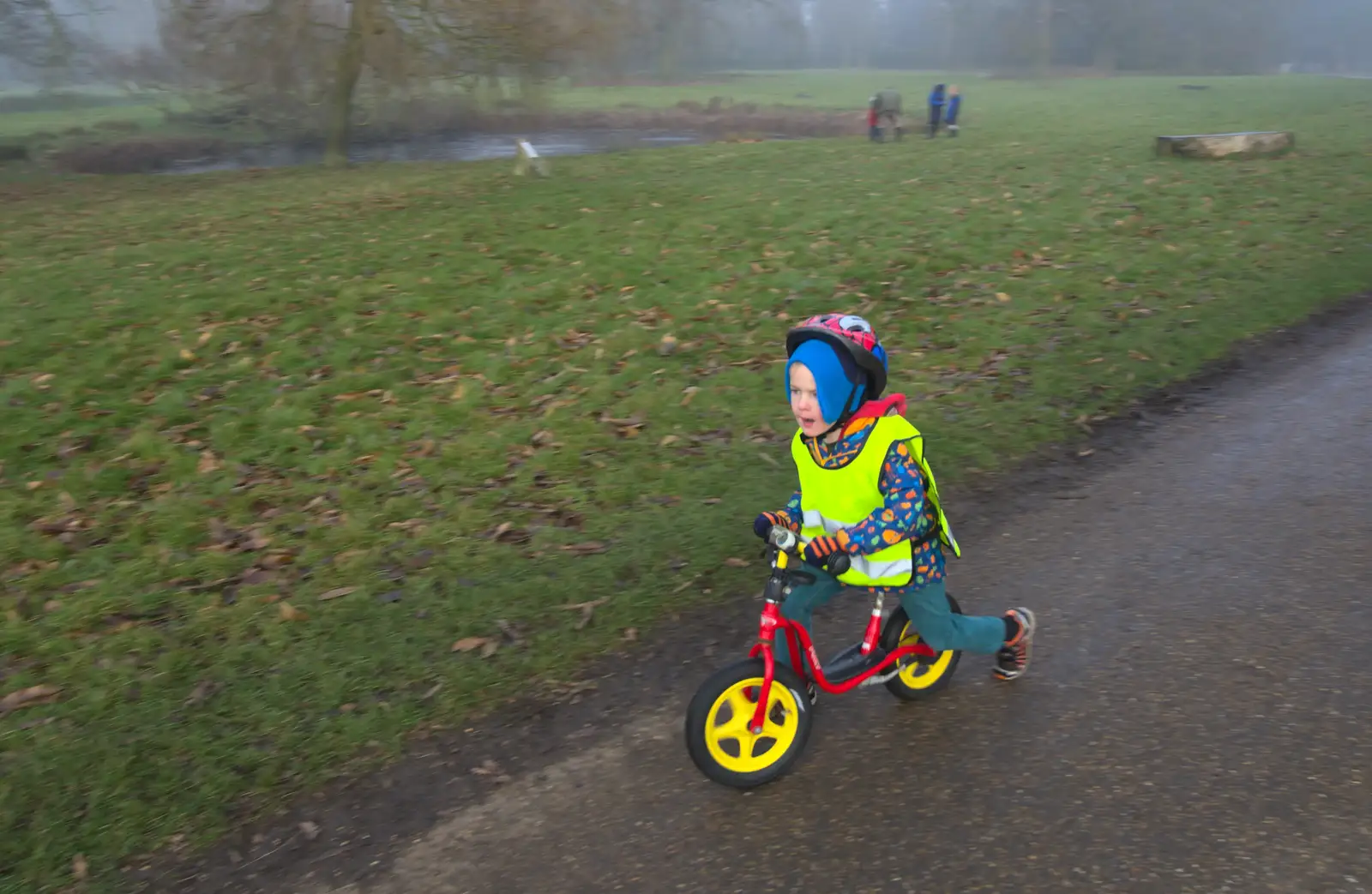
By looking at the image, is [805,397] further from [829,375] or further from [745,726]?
[745,726]

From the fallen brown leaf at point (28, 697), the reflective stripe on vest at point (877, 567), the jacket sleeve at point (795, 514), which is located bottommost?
the fallen brown leaf at point (28, 697)

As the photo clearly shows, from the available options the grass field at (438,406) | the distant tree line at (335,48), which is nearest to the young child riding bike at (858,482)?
the grass field at (438,406)

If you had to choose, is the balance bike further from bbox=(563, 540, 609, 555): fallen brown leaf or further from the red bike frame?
bbox=(563, 540, 609, 555): fallen brown leaf

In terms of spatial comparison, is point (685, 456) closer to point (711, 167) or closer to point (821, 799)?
point (821, 799)

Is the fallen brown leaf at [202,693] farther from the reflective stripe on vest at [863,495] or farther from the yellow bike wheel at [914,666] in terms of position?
the yellow bike wheel at [914,666]

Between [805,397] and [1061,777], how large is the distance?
1.65 metres

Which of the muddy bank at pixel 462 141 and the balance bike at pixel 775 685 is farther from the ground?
the balance bike at pixel 775 685

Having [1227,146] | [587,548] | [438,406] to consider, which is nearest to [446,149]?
[1227,146]

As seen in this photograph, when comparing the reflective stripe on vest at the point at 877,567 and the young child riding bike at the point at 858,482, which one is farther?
the reflective stripe on vest at the point at 877,567

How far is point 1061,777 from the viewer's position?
3703mm

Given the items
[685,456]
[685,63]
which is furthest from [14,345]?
[685,63]

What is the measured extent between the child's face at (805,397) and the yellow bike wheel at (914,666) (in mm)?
968

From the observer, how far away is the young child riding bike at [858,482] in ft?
11.5

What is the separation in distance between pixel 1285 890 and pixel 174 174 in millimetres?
22536
